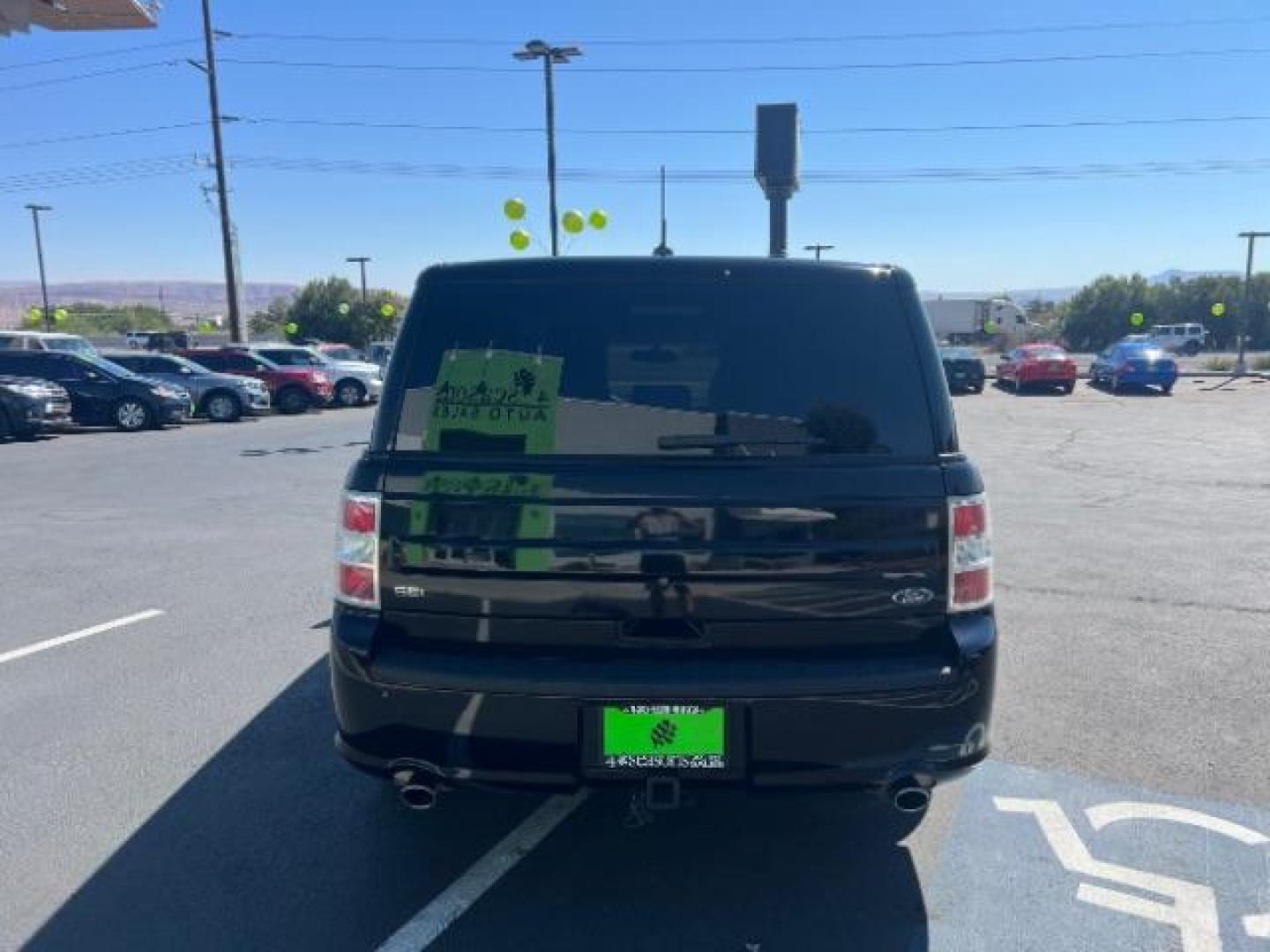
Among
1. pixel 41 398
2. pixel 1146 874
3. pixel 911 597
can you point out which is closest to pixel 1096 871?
pixel 1146 874

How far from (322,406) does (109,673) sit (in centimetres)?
2187

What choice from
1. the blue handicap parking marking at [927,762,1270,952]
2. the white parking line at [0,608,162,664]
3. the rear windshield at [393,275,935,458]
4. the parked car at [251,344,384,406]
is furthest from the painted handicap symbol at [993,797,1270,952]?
the parked car at [251,344,384,406]

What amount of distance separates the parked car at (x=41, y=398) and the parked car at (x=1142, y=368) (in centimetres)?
2837

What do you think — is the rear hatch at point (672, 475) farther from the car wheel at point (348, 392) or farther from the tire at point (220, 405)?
the car wheel at point (348, 392)

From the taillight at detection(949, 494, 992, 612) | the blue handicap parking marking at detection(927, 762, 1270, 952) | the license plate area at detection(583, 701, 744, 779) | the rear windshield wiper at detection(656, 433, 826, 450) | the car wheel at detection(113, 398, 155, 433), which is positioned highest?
the rear windshield wiper at detection(656, 433, 826, 450)

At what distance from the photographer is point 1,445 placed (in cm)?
1662

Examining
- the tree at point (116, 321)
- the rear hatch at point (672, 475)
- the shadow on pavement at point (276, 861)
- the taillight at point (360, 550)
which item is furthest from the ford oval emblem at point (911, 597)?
the tree at point (116, 321)

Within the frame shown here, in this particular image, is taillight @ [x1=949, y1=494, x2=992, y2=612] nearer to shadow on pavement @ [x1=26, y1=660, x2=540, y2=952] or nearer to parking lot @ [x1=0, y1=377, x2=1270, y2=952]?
parking lot @ [x1=0, y1=377, x2=1270, y2=952]

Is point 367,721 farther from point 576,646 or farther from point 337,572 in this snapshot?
point 576,646

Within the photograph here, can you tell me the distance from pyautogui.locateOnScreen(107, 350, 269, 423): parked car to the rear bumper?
2134cm

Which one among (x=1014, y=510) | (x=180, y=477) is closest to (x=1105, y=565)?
(x=1014, y=510)

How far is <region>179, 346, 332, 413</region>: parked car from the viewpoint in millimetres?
24688

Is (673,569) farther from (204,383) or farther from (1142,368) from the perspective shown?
(1142,368)

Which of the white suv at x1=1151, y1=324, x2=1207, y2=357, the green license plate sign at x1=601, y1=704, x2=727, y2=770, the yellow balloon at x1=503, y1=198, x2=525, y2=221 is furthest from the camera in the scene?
the white suv at x1=1151, y1=324, x2=1207, y2=357
